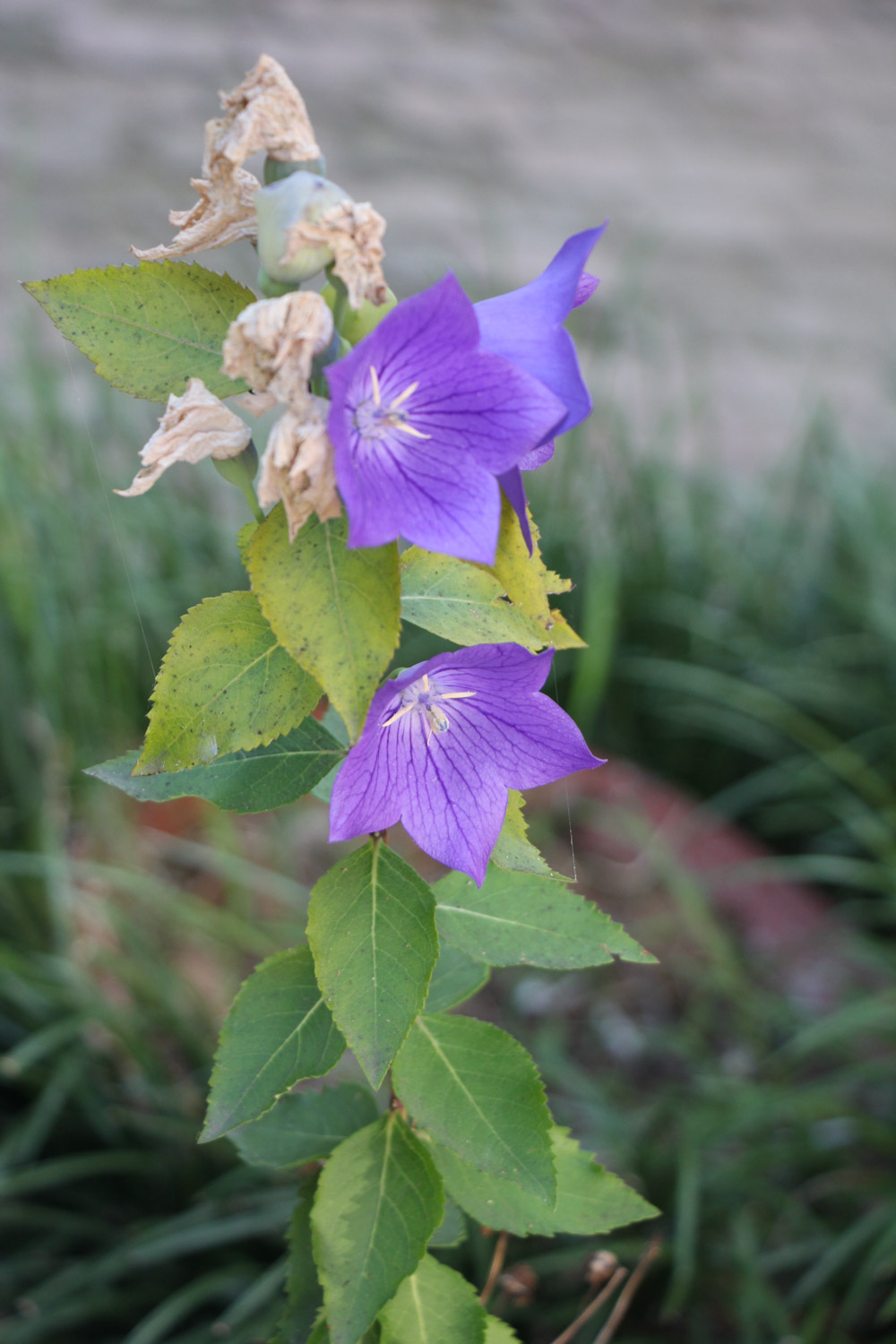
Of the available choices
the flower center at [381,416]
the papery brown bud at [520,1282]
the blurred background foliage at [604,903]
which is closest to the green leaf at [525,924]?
the flower center at [381,416]

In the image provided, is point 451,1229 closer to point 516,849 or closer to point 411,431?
point 516,849

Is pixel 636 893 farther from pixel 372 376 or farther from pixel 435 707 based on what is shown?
pixel 372 376

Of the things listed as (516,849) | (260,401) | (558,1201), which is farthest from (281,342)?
(558,1201)

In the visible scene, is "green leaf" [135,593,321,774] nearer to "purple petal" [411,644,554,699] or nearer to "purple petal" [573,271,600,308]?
"purple petal" [411,644,554,699]

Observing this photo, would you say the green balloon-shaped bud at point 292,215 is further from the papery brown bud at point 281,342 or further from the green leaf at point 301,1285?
the green leaf at point 301,1285

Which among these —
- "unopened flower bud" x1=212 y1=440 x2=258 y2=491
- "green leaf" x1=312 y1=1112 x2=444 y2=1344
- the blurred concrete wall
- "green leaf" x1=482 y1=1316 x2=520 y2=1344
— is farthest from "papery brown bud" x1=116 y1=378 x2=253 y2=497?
the blurred concrete wall

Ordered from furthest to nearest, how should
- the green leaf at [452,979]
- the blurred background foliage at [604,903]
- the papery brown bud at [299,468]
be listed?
the blurred background foliage at [604,903] < the green leaf at [452,979] < the papery brown bud at [299,468]
